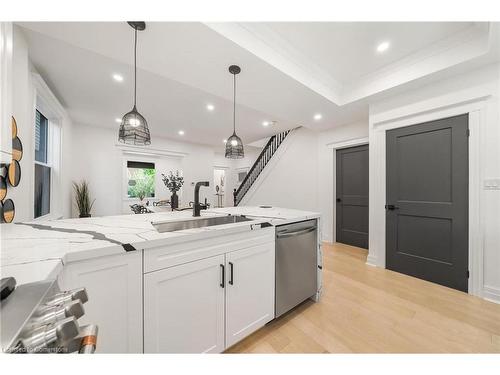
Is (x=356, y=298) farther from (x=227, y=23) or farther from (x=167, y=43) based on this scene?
(x=167, y=43)

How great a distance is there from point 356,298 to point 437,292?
39.3 inches

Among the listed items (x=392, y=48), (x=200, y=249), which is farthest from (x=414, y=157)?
(x=200, y=249)

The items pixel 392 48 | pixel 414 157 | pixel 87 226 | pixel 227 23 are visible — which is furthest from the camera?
pixel 414 157

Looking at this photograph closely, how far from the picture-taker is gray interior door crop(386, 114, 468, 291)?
7.28 ft

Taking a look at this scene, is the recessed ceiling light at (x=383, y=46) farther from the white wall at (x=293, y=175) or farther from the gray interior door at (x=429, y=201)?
the white wall at (x=293, y=175)

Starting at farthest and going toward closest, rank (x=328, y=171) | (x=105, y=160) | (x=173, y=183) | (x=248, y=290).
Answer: (x=105, y=160) < (x=328, y=171) < (x=173, y=183) < (x=248, y=290)

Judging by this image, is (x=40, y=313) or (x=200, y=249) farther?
(x=200, y=249)

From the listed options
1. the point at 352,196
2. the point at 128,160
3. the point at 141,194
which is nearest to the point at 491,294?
the point at 352,196

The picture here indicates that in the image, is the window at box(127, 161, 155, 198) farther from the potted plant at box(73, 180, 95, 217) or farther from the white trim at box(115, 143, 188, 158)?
the potted plant at box(73, 180, 95, 217)

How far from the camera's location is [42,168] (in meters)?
3.10

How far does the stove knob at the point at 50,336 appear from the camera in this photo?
371 millimetres

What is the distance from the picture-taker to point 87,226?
4.21 feet

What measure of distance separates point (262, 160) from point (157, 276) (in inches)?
212

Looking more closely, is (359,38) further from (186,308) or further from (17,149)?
(17,149)
